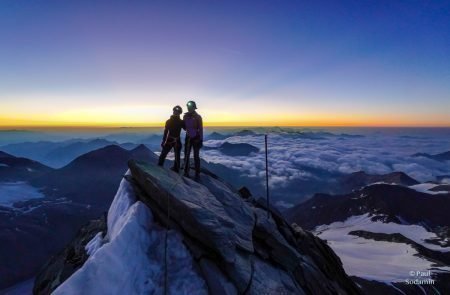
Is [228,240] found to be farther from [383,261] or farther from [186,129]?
[383,261]

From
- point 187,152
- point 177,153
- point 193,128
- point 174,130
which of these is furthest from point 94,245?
point 193,128

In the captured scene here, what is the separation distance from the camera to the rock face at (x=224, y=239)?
13.4 metres

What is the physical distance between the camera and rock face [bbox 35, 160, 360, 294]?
1344cm

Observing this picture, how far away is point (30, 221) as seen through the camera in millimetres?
199625

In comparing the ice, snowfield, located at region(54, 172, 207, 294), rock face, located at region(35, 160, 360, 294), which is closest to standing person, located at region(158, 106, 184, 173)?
rock face, located at region(35, 160, 360, 294)

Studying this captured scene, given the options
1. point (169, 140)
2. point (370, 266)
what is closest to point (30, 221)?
point (370, 266)

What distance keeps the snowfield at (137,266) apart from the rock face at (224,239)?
0.47 feet

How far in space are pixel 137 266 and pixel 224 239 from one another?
12.5 ft

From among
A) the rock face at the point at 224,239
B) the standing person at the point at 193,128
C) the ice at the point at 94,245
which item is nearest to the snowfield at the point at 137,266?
the rock face at the point at 224,239

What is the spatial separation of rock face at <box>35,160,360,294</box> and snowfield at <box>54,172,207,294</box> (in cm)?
14

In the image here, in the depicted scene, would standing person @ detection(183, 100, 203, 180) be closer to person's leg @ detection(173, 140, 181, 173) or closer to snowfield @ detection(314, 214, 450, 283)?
person's leg @ detection(173, 140, 181, 173)

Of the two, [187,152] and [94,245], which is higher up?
[187,152]

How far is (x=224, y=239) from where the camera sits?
13836 millimetres

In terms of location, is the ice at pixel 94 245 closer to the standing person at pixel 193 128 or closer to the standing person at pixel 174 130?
the standing person at pixel 174 130
